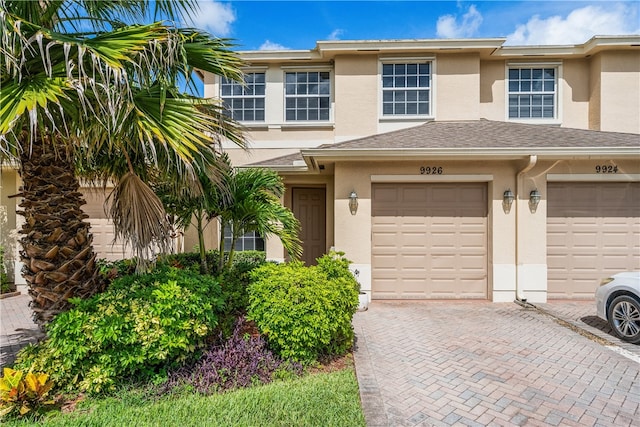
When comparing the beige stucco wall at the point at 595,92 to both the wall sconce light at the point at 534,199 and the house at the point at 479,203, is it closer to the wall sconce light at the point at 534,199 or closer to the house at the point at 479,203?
the house at the point at 479,203

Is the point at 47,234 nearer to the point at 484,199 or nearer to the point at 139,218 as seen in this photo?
the point at 139,218

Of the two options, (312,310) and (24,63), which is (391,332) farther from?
(24,63)

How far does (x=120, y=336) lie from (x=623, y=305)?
25.4 ft

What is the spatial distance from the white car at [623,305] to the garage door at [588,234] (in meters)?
2.27

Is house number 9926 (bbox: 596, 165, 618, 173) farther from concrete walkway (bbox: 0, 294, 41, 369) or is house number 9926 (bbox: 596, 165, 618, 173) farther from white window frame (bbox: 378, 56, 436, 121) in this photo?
concrete walkway (bbox: 0, 294, 41, 369)

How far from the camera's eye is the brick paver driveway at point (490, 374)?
3535 millimetres

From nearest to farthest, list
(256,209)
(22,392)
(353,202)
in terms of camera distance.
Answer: (22,392)
(256,209)
(353,202)

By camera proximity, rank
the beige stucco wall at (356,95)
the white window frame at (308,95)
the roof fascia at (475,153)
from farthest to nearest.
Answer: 1. the white window frame at (308,95)
2. the beige stucco wall at (356,95)
3. the roof fascia at (475,153)

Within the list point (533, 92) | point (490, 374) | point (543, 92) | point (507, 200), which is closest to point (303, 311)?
point (490, 374)

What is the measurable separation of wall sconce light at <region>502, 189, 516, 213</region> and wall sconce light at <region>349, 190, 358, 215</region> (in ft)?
11.8

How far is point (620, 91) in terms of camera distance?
10.0 meters

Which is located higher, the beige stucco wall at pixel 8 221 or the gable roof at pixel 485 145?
the gable roof at pixel 485 145

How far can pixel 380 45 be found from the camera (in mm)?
9906

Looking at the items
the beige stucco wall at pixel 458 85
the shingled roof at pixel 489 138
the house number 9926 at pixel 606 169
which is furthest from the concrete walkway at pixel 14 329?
the house number 9926 at pixel 606 169
